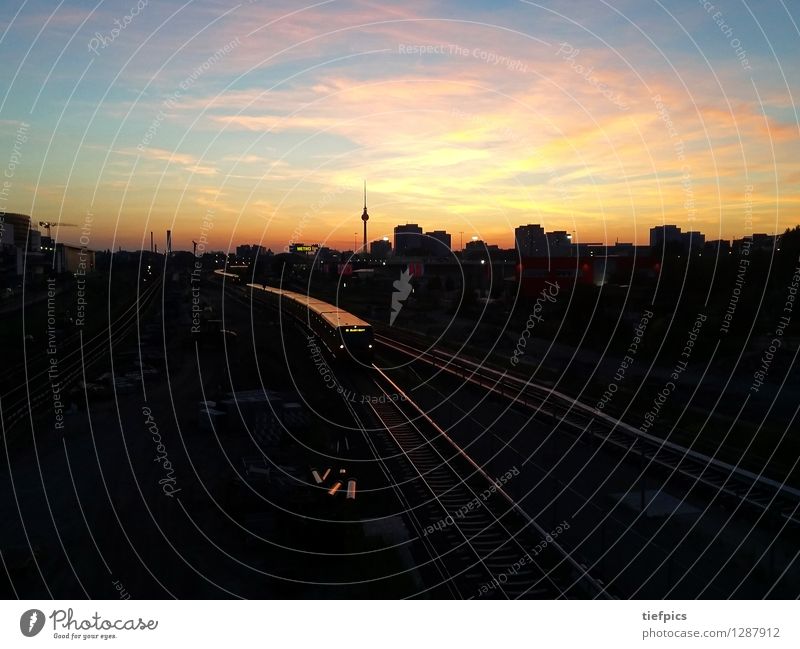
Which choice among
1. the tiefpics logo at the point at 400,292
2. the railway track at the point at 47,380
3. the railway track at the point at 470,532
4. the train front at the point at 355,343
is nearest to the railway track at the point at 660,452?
the railway track at the point at 470,532

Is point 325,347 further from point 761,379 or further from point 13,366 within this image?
point 761,379

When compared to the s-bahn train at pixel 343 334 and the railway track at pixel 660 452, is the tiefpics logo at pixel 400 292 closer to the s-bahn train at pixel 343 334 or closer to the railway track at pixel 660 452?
the s-bahn train at pixel 343 334

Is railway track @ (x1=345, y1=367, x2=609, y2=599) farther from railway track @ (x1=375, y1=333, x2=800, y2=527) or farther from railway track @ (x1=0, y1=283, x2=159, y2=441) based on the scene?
railway track @ (x1=0, y1=283, x2=159, y2=441)

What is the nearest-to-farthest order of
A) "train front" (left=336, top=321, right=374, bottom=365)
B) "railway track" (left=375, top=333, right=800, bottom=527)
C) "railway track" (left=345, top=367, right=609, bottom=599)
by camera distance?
"railway track" (left=345, top=367, right=609, bottom=599)
"railway track" (left=375, top=333, right=800, bottom=527)
"train front" (left=336, top=321, right=374, bottom=365)
